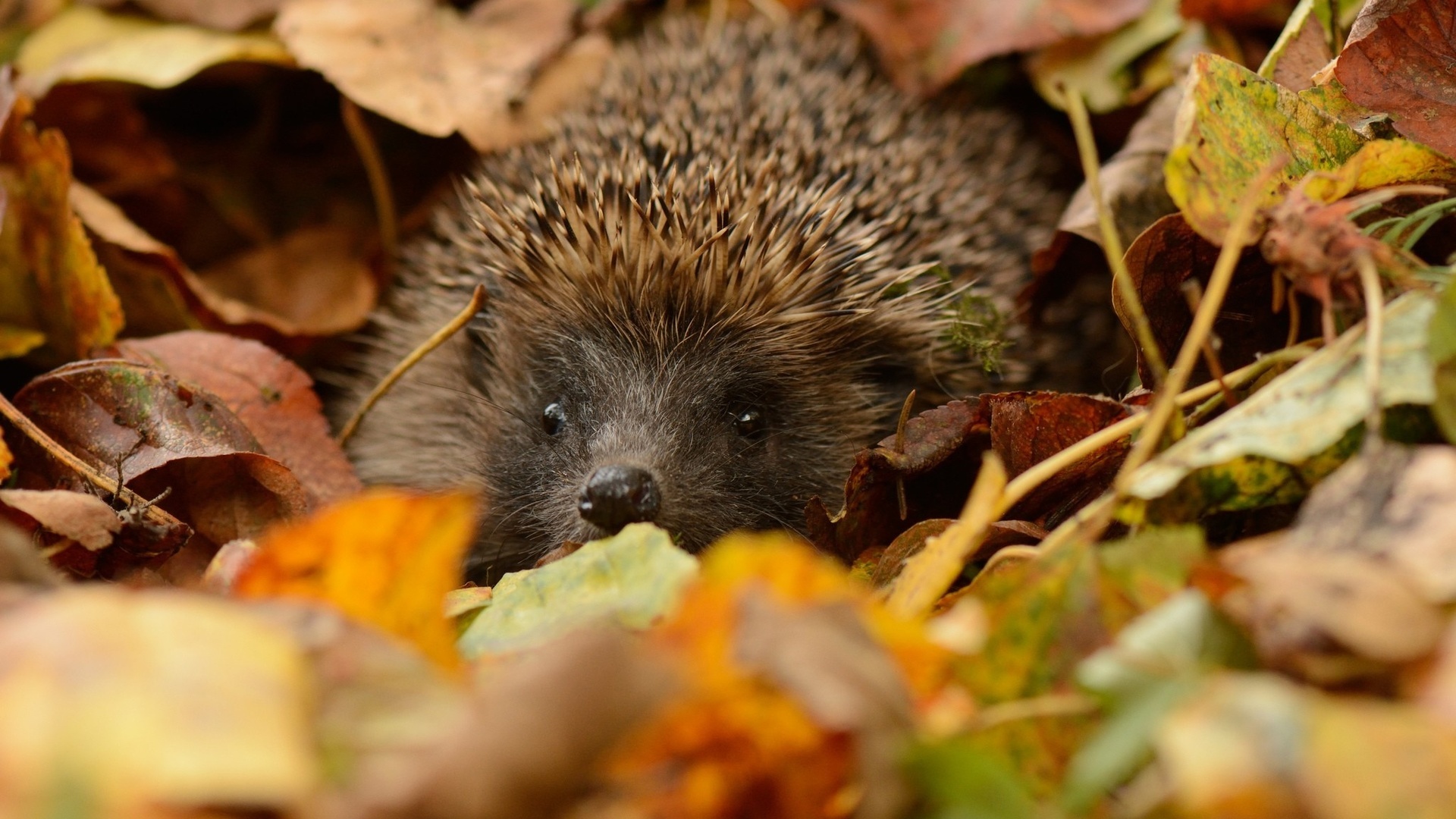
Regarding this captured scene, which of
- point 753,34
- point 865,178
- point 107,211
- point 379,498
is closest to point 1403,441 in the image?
point 379,498

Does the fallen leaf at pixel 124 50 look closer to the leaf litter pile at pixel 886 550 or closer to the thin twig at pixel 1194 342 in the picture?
the leaf litter pile at pixel 886 550

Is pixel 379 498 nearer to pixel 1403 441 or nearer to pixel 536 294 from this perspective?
pixel 1403 441

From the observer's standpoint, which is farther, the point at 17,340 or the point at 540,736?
the point at 17,340

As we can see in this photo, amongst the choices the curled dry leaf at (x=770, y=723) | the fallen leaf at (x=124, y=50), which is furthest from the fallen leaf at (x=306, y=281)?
the curled dry leaf at (x=770, y=723)

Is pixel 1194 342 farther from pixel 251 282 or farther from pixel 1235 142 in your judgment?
pixel 251 282

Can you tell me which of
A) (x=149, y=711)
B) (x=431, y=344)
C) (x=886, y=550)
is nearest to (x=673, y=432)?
(x=431, y=344)

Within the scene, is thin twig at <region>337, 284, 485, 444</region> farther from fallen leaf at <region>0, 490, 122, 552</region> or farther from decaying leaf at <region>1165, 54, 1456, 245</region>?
decaying leaf at <region>1165, 54, 1456, 245</region>
